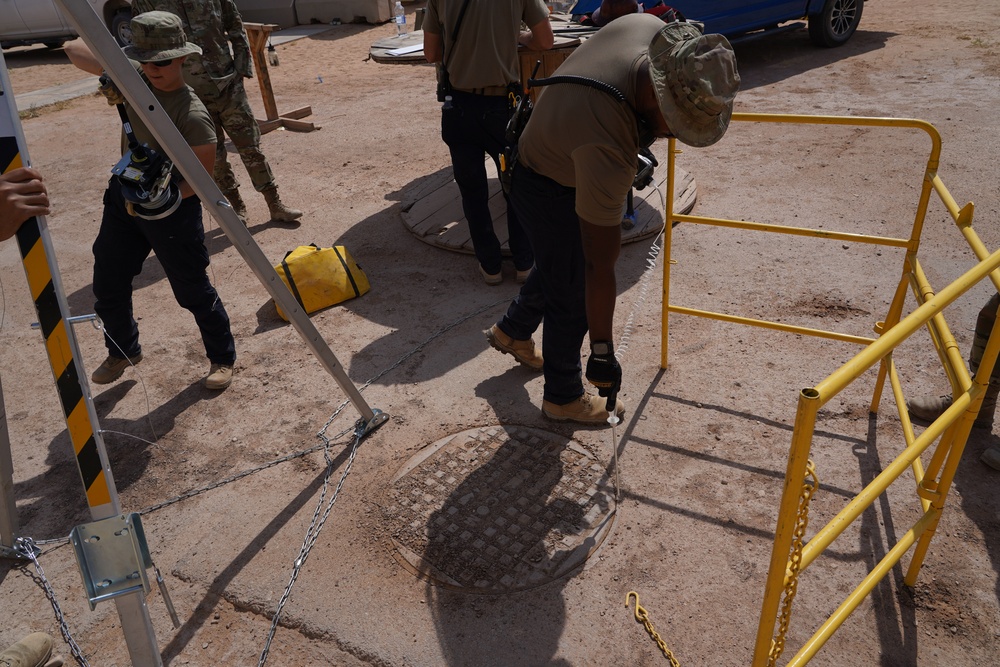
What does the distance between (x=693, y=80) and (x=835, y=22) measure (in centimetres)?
892

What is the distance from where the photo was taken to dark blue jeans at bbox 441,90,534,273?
4547 mm

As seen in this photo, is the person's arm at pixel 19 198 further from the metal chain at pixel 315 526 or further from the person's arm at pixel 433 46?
the person's arm at pixel 433 46

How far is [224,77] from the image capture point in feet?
19.1

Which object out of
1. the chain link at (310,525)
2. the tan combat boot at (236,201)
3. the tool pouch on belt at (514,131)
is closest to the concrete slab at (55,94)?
the tan combat boot at (236,201)

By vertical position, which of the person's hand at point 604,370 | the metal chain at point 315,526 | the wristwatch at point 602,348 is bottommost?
the metal chain at point 315,526

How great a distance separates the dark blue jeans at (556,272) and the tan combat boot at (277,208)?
122 inches

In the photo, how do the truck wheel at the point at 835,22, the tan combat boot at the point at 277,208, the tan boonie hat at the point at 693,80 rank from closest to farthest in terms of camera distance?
the tan boonie hat at the point at 693,80 < the tan combat boot at the point at 277,208 < the truck wheel at the point at 835,22

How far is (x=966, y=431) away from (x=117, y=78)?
2995 millimetres

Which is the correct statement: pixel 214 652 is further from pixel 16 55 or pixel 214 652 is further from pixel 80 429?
pixel 16 55

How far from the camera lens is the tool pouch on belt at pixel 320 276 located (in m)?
4.86

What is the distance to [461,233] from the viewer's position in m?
5.55

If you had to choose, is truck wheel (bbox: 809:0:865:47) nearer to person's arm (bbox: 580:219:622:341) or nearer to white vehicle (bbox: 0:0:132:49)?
person's arm (bbox: 580:219:622:341)

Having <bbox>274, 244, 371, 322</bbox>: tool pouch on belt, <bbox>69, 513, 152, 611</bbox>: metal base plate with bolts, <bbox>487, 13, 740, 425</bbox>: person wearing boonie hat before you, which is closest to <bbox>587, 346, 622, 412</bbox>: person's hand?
<bbox>487, 13, 740, 425</bbox>: person wearing boonie hat

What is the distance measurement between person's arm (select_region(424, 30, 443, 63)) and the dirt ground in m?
1.42
